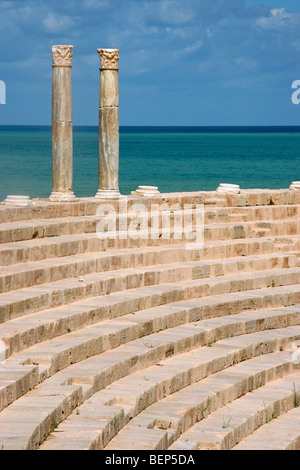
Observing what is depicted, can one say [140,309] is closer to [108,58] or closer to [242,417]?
[242,417]

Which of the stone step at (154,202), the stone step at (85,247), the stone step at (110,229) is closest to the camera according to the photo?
the stone step at (85,247)

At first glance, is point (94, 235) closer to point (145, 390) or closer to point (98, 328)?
point (98, 328)

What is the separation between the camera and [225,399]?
13.0m

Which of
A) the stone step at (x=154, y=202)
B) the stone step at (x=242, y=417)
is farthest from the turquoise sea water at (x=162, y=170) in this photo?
the stone step at (x=242, y=417)

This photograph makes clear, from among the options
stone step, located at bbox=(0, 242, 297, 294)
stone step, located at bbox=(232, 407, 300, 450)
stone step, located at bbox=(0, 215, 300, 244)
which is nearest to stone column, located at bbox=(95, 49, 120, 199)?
stone step, located at bbox=(0, 215, 300, 244)

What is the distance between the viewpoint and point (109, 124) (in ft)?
66.0

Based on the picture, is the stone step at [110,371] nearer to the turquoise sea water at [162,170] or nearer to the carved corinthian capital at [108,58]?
the carved corinthian capital at [108,58]

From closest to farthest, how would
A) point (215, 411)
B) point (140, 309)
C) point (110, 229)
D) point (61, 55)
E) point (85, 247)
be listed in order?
point (215, 411) → point (140, 309) → point (85, 247) → point (110, 229) → point (61, 55)

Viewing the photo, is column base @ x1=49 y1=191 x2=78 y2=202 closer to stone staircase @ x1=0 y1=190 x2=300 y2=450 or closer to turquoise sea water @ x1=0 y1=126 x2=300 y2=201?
stone staircase @ x1=0 y1=190 x2=300 y2=450

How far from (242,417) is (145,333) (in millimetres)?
2378

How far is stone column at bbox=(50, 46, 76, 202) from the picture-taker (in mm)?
19094

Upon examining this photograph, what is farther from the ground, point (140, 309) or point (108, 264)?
point (108, 264)

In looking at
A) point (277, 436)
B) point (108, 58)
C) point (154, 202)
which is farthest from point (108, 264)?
point (277, 436)

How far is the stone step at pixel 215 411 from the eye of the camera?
11.1m
